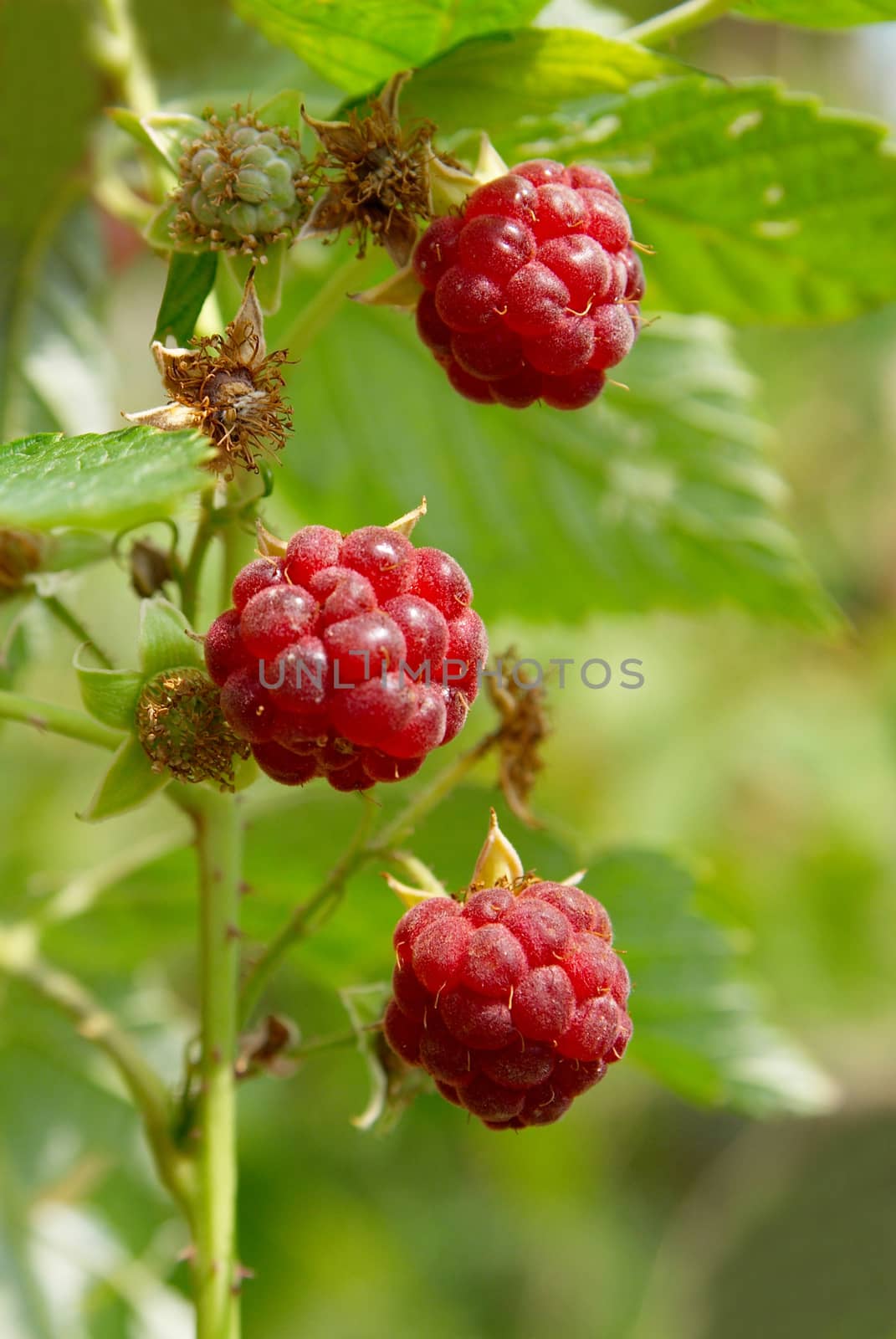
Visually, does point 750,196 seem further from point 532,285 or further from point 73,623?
point 73,623

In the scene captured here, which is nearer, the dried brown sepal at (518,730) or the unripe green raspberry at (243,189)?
the unripe green raspberry at (243,189)

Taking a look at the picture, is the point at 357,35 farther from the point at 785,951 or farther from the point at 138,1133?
the point at 785,951

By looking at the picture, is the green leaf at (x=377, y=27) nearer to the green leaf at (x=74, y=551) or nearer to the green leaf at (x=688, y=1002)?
the green leaf at (x=74, y=551)

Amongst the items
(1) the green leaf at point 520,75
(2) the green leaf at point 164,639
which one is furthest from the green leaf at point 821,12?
(2) the green leaf at point 164,639

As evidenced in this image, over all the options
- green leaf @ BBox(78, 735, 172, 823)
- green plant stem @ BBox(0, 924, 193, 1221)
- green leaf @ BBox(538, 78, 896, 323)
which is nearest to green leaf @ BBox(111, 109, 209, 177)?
green leaf @ BBox(538, 78, 896, 323)

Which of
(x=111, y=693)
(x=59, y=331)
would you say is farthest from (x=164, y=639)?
(x=59, y=331)

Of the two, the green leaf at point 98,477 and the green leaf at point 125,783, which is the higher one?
the green leaf at point 98,477
